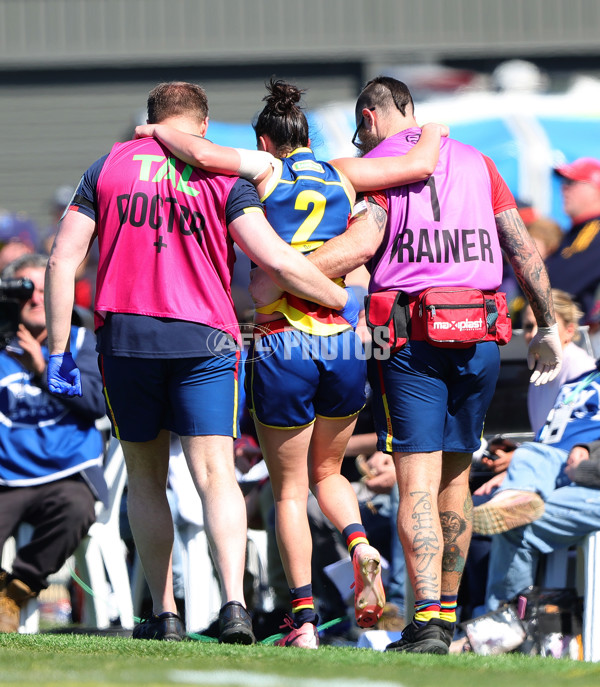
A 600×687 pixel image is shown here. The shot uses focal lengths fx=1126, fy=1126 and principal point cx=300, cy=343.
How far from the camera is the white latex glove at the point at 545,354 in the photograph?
438 cm

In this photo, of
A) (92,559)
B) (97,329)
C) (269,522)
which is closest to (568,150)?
(269,522)

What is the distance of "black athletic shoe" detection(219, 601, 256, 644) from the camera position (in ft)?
12.4

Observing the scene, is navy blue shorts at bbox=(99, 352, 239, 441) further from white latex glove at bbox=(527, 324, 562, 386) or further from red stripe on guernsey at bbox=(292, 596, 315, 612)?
white latex glove at bbox=(527, 324, 562, 386)

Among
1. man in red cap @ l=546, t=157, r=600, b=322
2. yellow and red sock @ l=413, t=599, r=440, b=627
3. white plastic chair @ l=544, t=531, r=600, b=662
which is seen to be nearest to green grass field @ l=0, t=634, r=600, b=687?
yellow and red sock @ l=413, t=599, r=440, b=627

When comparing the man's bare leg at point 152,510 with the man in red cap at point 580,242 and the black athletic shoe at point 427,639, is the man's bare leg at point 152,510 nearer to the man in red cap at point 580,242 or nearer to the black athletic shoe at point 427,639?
the black athletic shoe at point 427,639

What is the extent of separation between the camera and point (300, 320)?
4.02m

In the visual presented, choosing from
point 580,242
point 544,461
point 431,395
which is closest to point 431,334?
point 431,395

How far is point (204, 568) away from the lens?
5359 mm

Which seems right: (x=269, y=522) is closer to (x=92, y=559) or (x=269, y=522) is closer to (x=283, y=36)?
(x=92, y=559)

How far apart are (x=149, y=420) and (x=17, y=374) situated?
1592mm

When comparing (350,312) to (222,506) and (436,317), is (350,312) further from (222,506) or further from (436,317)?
(222,506)

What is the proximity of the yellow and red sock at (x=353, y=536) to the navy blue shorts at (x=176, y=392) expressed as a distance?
558 millimetres

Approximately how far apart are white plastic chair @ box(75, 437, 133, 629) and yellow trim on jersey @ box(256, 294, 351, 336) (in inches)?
74.8

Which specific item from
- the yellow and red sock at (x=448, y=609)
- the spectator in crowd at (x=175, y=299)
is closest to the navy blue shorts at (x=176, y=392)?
the spectator in crowd at (x=175, y=299)
